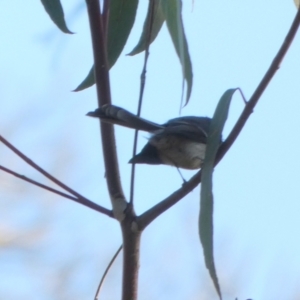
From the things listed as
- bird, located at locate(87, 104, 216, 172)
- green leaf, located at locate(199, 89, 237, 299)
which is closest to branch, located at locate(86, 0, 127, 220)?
green leaf, located at locate(199, 89, 237, 299)

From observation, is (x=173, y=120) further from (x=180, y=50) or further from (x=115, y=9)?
(x=180, y=50)

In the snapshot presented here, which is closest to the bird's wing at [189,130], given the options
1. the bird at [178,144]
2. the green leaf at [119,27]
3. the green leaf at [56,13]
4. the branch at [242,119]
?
the bird at [178,144]

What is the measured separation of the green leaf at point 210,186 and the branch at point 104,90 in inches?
5.0

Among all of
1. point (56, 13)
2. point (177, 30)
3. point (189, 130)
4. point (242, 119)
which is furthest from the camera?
point (189, 130)

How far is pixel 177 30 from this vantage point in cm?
90

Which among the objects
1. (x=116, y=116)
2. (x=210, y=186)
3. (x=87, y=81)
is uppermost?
(x=87, y=81)

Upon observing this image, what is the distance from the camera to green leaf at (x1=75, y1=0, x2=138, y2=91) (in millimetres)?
1164

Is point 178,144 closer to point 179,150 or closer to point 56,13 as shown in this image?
point 179,150

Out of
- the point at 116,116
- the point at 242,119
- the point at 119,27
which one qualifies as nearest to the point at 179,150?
the point at 119,27

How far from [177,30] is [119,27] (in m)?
0.30

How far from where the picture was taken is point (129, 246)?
0.89 metres

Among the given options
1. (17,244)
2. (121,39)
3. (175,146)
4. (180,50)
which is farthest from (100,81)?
(17,244)

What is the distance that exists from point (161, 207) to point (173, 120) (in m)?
0.61

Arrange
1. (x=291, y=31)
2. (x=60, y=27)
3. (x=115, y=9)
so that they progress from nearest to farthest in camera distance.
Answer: (x=291, y=31)
(x=60, y=27)
(x=115, y=9)
